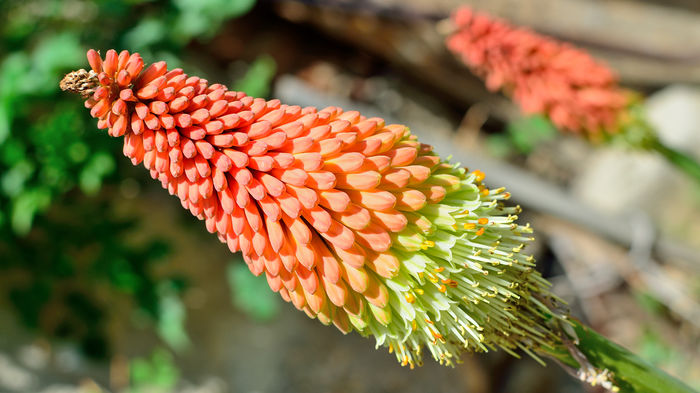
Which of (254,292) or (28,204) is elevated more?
(28,204)

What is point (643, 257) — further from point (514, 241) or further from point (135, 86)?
point (135, 86)

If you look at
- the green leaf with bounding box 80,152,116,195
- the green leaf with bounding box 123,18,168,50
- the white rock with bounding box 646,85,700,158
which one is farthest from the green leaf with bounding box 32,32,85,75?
the white rock with bounding box 646,85,700,158

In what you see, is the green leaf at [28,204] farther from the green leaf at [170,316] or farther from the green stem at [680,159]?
the green stem at [680,159]

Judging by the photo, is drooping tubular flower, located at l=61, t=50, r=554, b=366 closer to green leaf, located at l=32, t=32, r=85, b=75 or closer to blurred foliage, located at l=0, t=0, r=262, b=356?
green leaf, located at l=32, t=32, r=85, b=75

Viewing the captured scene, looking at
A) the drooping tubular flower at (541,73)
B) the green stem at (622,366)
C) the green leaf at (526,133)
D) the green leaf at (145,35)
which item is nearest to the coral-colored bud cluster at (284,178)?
the green stem at (622,366)

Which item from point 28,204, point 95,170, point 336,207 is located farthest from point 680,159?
point 28,204

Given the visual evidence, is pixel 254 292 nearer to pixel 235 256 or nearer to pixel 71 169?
pixel 235 256
